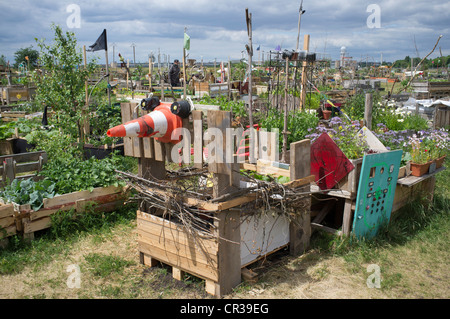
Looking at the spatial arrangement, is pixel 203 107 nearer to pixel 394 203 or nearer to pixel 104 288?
pixel 394 203

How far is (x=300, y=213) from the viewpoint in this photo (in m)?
4.16

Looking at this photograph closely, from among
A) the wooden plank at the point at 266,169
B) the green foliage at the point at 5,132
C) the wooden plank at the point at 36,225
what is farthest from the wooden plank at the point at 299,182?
the green foliage at the point at 5,132

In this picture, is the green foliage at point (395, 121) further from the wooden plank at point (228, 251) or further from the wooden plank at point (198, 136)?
the wooden plank at point (198, 136)

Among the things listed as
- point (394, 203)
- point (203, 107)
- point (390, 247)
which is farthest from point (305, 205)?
point (203, 107)

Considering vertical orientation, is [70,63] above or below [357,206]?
above

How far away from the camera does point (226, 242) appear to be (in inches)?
132

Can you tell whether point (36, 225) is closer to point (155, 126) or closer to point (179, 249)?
point (179, 249)

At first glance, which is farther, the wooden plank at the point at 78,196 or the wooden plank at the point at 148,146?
the wooden plank at the point at 78,196

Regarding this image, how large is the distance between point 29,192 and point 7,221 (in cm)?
50

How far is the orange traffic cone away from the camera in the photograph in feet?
10.1

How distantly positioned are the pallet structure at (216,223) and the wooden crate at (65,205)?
4.54ft

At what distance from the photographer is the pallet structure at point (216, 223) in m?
3.26

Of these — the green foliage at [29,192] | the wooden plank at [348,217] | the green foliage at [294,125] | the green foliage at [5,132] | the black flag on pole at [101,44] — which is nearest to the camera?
the wooden plank at [348,217]

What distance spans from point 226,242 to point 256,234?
0.50 m
